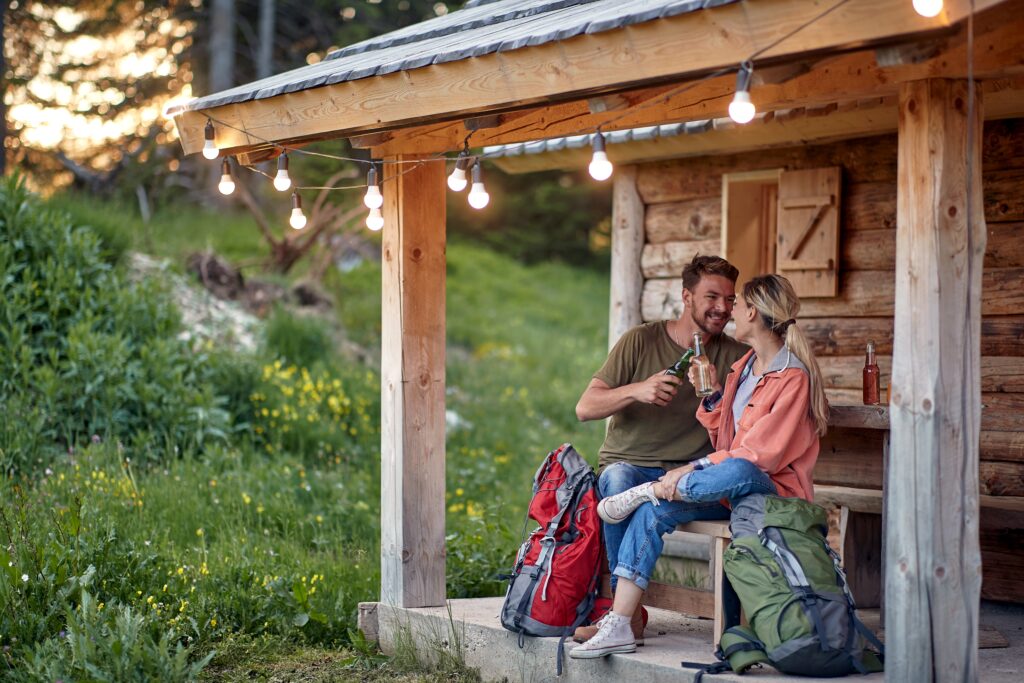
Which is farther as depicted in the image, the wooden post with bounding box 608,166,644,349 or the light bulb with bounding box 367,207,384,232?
the wooden post with bounding box 608,166,644,349

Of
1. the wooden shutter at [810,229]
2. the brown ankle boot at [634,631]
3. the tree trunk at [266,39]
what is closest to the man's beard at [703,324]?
the brown ankle boot at [634,631]

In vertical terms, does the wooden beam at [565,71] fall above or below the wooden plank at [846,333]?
above

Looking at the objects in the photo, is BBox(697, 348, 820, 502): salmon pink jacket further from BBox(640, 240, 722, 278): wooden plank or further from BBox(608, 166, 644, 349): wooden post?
BBox(608, 166, 644, 349): wooden post

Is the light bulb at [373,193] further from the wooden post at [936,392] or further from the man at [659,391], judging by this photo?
the wooden post at [936,392]

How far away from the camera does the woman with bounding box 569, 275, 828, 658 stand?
4.62m

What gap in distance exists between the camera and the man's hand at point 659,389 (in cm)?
519

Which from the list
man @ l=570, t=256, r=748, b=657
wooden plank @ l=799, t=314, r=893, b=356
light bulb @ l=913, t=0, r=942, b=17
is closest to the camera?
light bulb @ l=913, t=0, r=942, b=17

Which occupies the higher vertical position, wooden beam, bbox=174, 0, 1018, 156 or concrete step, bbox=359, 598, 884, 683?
wooden beam, bbox=174, 0, 1018, 156

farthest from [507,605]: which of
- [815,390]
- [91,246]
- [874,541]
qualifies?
[91,246]

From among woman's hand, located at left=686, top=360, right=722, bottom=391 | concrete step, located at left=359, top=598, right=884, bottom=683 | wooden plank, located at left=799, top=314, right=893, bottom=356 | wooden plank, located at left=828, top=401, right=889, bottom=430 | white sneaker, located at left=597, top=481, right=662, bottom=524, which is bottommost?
concrete step, located at left=359, top=598, right=884, bottom=683

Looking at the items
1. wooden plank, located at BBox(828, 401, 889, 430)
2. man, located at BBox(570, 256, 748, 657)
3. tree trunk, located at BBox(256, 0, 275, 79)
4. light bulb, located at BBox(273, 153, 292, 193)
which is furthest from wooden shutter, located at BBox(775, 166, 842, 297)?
tree trunk, located at BBox(256, 0, 275, 79)

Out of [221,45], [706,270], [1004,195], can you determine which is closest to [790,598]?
[706,270]

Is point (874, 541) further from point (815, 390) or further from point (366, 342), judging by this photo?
point (366, 342)

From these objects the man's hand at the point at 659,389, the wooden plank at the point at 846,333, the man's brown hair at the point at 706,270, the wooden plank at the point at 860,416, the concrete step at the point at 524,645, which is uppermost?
the man's brown hair at the point at 706,270
